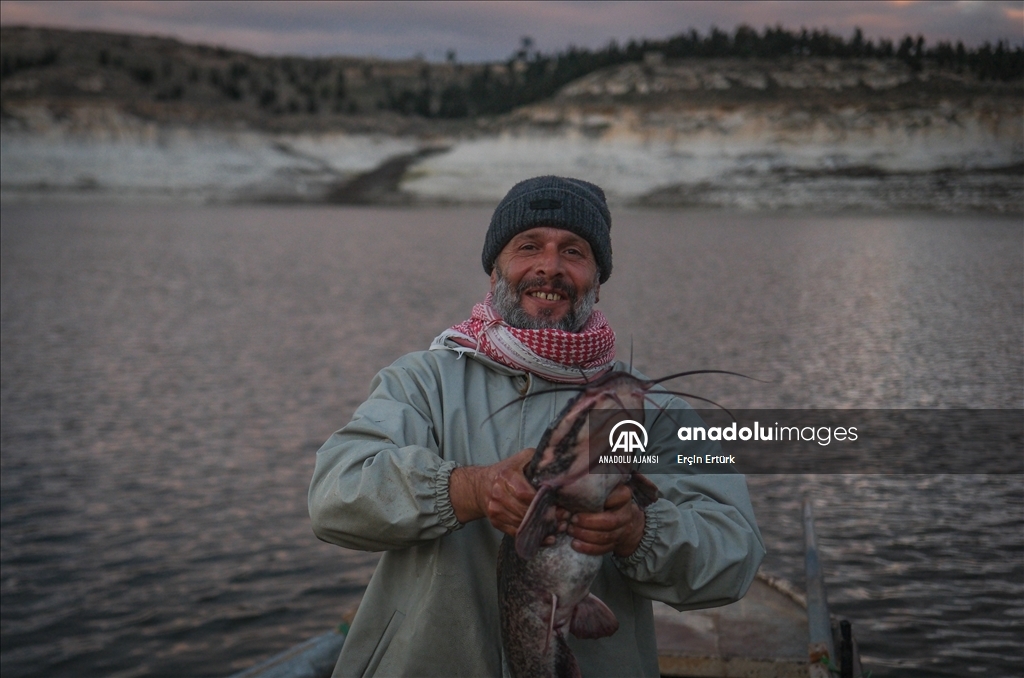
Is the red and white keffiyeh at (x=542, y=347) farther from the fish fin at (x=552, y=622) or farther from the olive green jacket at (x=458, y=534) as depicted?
the fish fin at (x=552, y=622)

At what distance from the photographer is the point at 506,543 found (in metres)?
2.48

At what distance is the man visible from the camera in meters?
2.43

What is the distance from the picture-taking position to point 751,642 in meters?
5.60

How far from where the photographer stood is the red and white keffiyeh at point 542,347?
2.79 m

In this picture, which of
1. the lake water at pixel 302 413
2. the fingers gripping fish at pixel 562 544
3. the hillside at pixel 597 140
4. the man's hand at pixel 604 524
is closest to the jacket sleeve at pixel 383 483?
the fingers gripping fish at pixel 562 544

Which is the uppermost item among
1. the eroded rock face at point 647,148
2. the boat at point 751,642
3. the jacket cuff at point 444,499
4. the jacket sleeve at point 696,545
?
the jacket cuff at point 444,499

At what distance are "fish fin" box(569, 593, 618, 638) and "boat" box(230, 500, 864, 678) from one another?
7.79 feet

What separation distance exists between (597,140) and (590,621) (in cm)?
7546

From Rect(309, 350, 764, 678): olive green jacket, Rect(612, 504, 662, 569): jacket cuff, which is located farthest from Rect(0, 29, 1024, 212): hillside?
Rect(612, 504, 662, 569): jacket cuff

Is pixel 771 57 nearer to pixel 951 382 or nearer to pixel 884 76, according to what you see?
pixel 884 76

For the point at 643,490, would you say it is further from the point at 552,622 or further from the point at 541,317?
the point at 541,317

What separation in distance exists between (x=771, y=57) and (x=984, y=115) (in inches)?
1025

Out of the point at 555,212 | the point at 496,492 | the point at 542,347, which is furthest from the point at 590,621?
the point at 555,212

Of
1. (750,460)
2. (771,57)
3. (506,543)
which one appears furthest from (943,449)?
(771,57)
